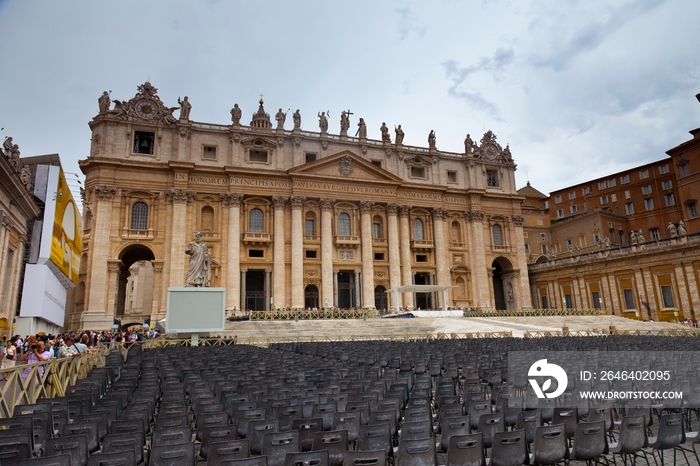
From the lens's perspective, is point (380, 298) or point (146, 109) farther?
point (380, 298)

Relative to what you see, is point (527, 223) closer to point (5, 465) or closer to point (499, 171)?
point (499, 171)

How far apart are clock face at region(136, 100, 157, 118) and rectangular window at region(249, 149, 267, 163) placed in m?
9.61

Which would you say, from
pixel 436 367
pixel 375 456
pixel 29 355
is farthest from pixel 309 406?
pixel 29 355

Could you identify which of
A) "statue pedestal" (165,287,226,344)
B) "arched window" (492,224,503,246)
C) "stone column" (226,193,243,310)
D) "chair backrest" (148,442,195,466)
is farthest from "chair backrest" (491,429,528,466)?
"arched window" (492,224,503,246)

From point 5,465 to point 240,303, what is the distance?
38.9 metres

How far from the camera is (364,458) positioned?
4.79 m

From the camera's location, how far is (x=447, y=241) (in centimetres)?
5106

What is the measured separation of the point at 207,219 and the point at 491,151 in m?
34.3

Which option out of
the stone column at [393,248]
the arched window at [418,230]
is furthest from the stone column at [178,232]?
the arched window at [418,230]

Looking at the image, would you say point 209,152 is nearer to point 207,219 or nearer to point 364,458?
point 207,219

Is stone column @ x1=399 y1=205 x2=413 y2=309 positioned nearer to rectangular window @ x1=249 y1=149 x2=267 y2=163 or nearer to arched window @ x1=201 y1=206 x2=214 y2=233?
rectangular window @ x1=249 y1=149 x2=267 y2=163

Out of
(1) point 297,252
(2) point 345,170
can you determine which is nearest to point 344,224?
(2) point 345,170

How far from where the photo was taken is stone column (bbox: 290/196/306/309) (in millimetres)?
43219

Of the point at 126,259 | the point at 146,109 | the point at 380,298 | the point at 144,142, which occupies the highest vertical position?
the point at 146,109
